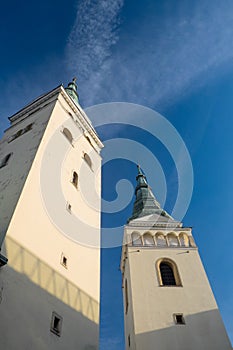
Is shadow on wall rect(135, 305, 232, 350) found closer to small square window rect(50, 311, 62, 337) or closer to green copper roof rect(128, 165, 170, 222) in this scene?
small square window rect(50, 311, 62, 337)

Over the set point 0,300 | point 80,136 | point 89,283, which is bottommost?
point 0,300

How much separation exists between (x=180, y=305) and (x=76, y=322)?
33.5 ft

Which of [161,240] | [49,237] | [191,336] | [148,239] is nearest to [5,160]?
[49,237]

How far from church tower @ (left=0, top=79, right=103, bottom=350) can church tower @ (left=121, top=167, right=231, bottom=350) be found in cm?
645

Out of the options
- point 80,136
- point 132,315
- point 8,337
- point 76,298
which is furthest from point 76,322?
point 80,136

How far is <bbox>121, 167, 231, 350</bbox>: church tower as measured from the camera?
55.7 ft

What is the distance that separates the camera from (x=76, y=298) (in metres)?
11.4

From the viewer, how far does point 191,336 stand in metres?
17.0

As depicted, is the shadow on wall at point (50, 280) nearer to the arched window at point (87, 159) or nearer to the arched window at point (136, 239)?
the arched window at point (87, 159)

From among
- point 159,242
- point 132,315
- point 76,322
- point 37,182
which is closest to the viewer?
point 76,322

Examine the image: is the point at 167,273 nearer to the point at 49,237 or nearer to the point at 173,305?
the point at 173,305

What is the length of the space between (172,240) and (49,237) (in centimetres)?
1478

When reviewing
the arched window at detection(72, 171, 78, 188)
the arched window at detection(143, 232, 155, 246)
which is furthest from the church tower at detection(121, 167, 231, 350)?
the arched window at detection(72, 171, 78, 188)

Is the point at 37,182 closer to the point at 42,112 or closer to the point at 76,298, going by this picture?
the point at 76,298
